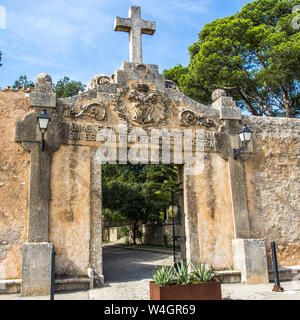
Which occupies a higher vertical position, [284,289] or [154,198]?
[154,198]

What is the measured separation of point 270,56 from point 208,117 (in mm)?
8846

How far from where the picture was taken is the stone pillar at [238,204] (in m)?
6.98

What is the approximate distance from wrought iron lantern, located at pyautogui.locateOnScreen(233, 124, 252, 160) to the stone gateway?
0.47 ft

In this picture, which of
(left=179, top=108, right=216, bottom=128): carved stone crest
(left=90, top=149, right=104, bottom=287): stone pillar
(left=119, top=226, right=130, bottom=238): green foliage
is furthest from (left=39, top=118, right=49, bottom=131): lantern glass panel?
(left=119, top=226, right=130, bottom=238): green foliage

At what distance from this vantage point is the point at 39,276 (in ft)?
19.1

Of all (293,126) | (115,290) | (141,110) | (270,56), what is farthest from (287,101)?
(115,290)

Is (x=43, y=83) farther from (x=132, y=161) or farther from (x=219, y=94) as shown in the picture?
(x=219, y=94)

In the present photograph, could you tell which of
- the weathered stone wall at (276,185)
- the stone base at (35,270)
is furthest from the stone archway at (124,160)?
the weathered stone wall at (276,185)

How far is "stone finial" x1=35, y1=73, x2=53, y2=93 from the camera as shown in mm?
6852

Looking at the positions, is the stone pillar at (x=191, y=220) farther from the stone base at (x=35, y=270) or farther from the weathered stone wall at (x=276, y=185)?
the stone base at (x=35, y=270)

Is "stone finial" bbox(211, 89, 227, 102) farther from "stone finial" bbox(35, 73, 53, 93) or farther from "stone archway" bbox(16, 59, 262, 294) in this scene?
"stone finial" bbox(35, 73, 53, 93)

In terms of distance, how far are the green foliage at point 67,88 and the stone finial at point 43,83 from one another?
1740 cm

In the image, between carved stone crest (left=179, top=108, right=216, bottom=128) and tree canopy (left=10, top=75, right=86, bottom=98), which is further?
tree canopy (left=10, top=75, right=86, bottom=98)

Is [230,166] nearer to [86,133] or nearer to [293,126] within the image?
[293,126]
